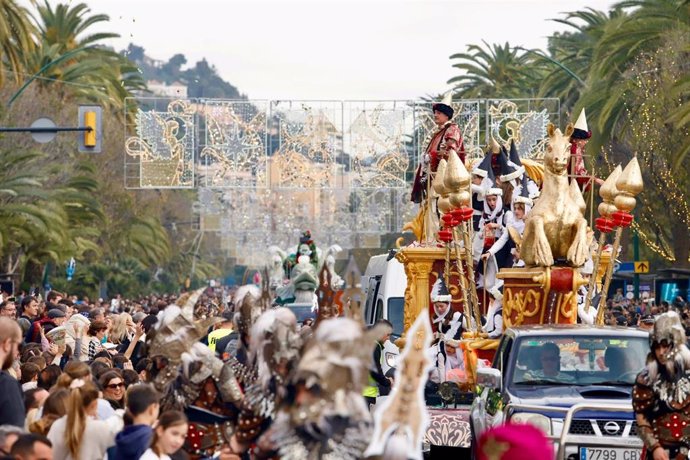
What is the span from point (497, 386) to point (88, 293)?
45.1 m

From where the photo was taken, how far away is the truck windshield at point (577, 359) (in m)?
13.1

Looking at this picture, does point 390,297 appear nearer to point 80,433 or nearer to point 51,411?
point 51,411

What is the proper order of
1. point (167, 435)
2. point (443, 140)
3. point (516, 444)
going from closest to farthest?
1. point (516, 444)
2. point (167, 435)
3. point (443, 140)

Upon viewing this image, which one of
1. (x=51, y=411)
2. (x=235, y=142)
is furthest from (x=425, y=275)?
(x=235, y=142)

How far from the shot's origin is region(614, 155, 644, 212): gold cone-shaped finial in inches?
666

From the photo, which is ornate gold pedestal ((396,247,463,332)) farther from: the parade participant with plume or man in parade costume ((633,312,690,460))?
the parade participant with plume

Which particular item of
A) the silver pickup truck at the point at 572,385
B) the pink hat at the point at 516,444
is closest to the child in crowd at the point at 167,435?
the pink hat at the point at 516,444

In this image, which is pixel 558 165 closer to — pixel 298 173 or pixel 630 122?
pixel 630 122

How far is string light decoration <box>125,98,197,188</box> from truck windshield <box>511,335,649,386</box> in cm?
3527

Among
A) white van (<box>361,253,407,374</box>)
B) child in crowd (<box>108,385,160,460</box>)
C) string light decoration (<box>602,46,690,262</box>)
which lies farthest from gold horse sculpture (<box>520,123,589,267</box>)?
string light decoration (<box>602,46,690,262</box>)

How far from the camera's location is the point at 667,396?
36.4 feet

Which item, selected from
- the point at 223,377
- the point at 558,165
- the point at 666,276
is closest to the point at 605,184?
the point at 558,165

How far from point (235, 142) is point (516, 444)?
1803 inches

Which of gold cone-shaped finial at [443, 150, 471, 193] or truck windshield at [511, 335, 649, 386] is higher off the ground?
gold cone-shaped finial at [443, 150, 471, 193]
